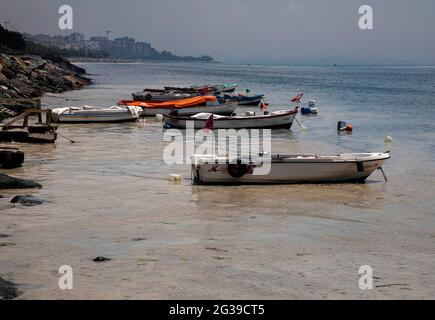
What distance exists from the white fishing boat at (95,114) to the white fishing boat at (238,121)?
11.7ft

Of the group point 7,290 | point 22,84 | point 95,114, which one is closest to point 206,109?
point 95,114

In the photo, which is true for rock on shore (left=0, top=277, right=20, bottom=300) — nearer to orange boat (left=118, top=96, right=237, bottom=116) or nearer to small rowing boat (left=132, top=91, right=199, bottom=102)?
orange boat (left=118, top=96, right=237, bottom=116)

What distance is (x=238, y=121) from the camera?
1524 inches

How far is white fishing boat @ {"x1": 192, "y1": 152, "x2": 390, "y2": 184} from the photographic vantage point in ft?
72.0

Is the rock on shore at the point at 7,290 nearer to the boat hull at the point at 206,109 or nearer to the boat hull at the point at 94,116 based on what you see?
the boat hull at the point at 94,116

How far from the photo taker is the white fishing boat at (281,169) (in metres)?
21.9

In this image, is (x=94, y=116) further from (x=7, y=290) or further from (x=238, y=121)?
(x=7, y=290)

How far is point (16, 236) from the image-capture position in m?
14.7

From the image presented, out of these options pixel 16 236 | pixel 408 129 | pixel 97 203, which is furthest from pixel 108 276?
pixel 408 129

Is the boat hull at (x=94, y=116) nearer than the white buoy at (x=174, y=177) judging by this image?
No

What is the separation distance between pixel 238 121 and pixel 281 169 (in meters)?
16.9

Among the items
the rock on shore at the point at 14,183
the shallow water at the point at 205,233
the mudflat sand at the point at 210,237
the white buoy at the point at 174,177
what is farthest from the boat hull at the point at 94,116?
the rock on shore at the point at 14,183
